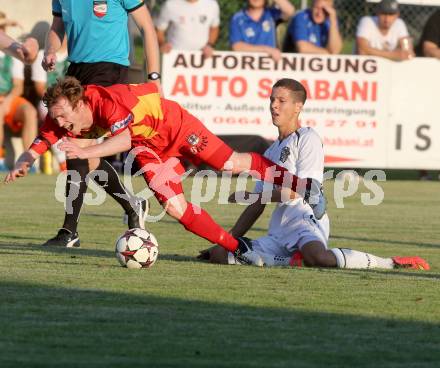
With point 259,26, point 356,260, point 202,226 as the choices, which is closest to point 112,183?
point 202,226

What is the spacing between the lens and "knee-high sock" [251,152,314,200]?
8.41 m

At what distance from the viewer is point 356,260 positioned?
8367mm

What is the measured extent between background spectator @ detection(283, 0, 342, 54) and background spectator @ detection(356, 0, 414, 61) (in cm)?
38

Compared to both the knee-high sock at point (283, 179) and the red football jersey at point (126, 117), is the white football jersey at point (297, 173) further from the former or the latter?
the red football jersey at point (126, 117)

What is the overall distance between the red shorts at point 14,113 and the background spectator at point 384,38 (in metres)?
4.79

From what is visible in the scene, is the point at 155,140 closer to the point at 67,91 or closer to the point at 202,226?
the point at 202,226

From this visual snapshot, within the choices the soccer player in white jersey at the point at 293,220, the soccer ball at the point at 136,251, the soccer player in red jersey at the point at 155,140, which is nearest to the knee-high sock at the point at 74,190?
the soccer player in red jersey at the point at 155,140

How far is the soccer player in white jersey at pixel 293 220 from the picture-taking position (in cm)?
838

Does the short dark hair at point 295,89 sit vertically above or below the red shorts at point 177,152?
above

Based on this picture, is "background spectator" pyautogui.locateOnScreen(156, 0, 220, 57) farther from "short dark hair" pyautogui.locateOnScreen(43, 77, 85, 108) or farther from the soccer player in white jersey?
"short dark hair" pyautogui.locateOnScreen(43, 77, 85, 108)

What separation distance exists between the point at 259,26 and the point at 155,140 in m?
8.94

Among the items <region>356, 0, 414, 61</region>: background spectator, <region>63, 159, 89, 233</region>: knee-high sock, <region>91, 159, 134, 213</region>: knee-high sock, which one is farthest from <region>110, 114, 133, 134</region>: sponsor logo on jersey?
<region>356, 0, 414, 61</region>: background spectator

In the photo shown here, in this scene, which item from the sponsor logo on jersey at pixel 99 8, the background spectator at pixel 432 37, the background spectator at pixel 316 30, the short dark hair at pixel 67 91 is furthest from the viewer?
the background spectator at pixel 432 37

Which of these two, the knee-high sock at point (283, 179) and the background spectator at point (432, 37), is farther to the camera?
the background spectator at point (432, 37)
